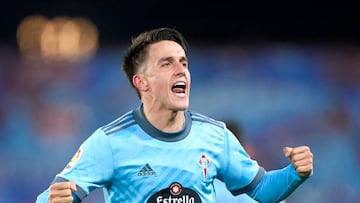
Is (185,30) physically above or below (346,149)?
above

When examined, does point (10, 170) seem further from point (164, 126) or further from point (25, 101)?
point (164, 126)

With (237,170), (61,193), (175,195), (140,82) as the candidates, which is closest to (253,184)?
(237,170)

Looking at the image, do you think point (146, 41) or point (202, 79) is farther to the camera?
point (202, 79)

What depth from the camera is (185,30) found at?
22.5 feet

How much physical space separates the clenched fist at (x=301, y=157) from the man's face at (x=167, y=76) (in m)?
0.46

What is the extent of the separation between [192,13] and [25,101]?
1343 millimetres

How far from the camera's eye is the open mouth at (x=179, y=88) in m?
3.83

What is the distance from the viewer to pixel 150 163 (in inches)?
147

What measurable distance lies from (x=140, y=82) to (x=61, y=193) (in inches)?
28.4

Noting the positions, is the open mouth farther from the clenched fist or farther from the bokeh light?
the bokeh light

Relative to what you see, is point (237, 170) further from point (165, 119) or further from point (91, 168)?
point (91, 168)

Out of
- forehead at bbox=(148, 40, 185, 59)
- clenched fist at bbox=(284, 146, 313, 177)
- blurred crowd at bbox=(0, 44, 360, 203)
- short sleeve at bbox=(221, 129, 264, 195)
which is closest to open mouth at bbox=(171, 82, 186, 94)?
forehead at bbox=(148, 40, 185, 59)

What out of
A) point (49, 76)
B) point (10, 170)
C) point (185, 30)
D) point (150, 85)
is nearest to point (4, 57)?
point (49, 76)

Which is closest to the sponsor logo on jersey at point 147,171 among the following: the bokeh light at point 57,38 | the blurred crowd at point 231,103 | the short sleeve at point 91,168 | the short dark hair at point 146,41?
the short sleeve at point 91,168
